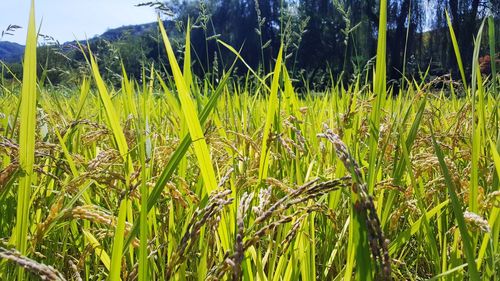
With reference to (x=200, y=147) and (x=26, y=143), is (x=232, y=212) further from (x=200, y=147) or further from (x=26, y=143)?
(x=26, y=143)

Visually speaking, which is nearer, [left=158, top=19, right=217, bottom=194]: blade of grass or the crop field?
the crop field

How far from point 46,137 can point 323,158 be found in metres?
0.57

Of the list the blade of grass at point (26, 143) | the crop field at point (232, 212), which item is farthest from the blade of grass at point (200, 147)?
the blade of grass at point (26, 143)

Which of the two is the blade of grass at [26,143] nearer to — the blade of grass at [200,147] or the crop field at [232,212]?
the crop field at [232,212]

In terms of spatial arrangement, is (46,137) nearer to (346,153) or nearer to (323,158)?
(323,158)

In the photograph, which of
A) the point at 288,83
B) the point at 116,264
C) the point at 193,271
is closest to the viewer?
the point at 116,264

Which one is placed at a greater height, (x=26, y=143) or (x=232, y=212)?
(x=26, y=143)

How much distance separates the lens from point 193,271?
2.34 ft

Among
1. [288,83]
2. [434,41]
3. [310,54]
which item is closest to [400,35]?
[434,41]

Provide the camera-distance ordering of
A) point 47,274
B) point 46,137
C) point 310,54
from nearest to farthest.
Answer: point 47,274
point 46,137
point 310,54

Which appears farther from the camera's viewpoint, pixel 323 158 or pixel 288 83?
pixel 288 83

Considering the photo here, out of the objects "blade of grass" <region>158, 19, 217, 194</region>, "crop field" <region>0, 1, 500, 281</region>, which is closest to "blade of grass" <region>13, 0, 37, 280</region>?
"crop field" <region>0, 1, 500, 281</region>

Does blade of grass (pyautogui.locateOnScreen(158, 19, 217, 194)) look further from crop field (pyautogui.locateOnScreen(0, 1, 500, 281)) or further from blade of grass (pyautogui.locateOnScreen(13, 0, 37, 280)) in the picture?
blade of grass (pyautogui.locateOnScreen(13, 0, 37, 280))

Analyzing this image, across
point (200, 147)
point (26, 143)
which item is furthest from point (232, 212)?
point (26, 143)
